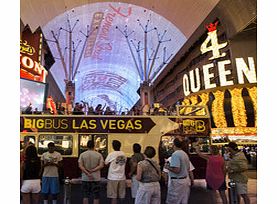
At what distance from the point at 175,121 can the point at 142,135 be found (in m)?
1.08

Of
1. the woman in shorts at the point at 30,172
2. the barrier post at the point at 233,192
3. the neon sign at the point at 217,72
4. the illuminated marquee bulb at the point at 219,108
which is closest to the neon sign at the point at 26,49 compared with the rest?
the neon sign at the point at 217,72

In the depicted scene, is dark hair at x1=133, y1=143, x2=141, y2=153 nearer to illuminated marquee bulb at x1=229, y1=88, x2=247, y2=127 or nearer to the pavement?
the pavement

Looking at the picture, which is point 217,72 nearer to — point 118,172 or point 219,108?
point 219,108

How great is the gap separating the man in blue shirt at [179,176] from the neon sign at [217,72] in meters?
11.0

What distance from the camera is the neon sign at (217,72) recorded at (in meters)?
17.5

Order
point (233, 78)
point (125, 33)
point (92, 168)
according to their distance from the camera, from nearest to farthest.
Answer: point (92, 168) < point (233, 78) < point (125, 33)

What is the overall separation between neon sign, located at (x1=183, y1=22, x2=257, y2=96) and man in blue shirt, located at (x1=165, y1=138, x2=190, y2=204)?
10964 millimetres

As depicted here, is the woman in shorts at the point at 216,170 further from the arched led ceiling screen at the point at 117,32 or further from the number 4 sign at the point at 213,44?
the arched led ceiling screen at the point at 117,32

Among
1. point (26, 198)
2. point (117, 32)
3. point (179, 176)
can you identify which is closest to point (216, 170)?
point (179, 176)

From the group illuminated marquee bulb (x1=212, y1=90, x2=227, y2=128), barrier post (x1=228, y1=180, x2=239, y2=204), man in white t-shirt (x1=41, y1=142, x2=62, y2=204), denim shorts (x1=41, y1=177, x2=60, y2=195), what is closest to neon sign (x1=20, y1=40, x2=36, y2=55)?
man in white t-shirt (x1=41, y1=142, x2=62, y2=204)
